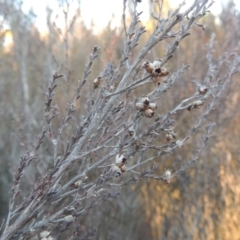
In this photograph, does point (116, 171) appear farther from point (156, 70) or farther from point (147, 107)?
point (156, 70)

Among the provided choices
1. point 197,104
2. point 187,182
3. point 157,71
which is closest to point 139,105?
point 157,71

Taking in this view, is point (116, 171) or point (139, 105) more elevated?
point (139, 105)

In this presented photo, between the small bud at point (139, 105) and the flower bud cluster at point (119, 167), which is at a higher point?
the small bud at point (139, 105)

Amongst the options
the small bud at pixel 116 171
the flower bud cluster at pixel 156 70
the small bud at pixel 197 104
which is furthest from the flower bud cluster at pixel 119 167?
the small bud at pixel 197 104

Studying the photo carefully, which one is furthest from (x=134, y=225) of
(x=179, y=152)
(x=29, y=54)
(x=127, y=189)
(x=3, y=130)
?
(x=29, y=54)

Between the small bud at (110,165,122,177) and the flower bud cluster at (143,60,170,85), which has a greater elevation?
the flower bud cluster at (143,60,170,85)

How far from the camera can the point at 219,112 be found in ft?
12.7

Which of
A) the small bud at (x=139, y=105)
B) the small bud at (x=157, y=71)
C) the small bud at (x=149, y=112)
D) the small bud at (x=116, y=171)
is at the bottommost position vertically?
the small bud at (x=116, y=171)

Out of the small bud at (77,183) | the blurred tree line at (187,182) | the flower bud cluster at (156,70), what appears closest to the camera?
the flower bud cluster at (156,70)

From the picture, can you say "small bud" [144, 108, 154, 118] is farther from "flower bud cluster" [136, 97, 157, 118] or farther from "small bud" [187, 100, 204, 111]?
"small bud" [187, 100, 204, 111]

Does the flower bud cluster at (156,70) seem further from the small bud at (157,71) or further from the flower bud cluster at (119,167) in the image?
the flower bud cluster at (119,167)

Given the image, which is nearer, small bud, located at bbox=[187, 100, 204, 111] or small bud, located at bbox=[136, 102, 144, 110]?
small bud, located at bbox=[136, 102, 144, 110]

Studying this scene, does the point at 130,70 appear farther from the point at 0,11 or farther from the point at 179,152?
the point at 0,11

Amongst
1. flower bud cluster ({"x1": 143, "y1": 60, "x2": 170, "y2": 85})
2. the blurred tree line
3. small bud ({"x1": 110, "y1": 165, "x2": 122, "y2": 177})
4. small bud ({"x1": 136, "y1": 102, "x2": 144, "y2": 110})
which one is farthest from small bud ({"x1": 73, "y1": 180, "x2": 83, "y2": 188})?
the blurred tree line
